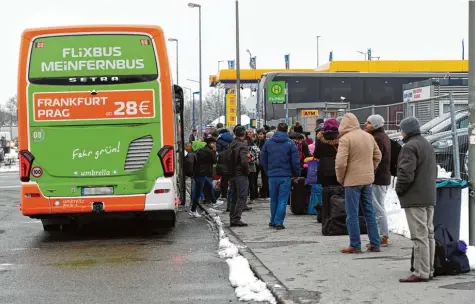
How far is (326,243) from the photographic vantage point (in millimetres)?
12570

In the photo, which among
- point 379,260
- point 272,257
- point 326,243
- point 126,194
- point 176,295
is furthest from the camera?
point 126,194

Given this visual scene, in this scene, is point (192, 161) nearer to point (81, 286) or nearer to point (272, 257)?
point (272, 257)

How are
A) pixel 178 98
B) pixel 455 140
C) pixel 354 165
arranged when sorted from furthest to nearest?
1. pixel 178 98
2. pixel 455 140
3. pixel 354 165

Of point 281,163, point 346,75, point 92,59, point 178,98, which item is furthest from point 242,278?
point 346,75

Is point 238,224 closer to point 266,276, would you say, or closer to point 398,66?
point 266,276

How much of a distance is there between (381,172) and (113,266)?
3.67m

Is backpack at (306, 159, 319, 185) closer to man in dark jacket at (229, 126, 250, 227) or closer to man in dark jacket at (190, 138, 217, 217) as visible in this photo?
man in dark jacket at (229, 126, 250, 227)

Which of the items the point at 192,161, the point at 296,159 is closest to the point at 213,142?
the point at 192,161

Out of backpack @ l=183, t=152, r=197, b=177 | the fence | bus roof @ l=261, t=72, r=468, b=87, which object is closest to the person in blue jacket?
the fence

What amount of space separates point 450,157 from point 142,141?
5.55 metres

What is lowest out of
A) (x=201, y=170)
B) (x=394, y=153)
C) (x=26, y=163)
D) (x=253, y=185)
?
(x=253, y=185)

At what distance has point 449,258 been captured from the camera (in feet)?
29.8

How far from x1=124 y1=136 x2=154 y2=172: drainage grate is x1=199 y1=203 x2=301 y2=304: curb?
1882 millimetres

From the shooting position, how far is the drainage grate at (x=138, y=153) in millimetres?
13977
